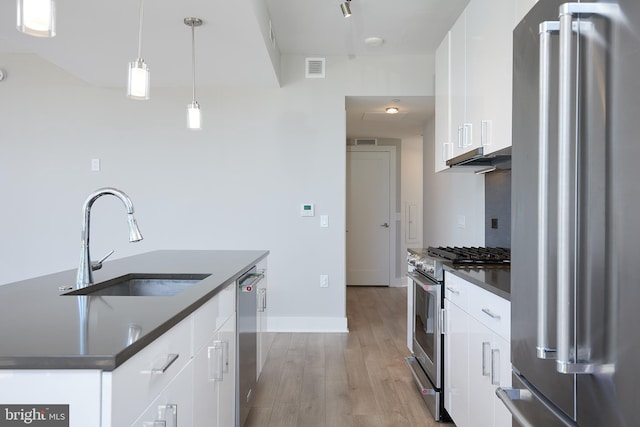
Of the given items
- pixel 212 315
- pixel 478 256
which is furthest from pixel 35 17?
pixel 478 256

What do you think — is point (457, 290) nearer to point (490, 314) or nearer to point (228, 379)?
point (490, 314)

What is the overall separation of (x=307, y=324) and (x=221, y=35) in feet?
8.89

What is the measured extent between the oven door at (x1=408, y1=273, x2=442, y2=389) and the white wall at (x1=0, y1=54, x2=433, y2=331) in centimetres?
148

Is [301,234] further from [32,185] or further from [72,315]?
[72,315]

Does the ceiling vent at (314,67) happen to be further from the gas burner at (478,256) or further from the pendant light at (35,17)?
the pendant light at (35,17)

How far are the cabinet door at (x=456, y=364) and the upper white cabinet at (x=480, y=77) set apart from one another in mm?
858

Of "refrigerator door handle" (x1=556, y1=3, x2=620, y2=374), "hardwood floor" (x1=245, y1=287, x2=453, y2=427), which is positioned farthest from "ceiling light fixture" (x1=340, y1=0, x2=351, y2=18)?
"hardwood floor" (x1=245, y1=287, x2=453, y2=427)

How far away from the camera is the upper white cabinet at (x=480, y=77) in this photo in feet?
6.38

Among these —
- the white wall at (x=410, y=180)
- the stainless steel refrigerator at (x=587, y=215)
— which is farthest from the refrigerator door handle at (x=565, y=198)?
the white wall at (x=410, y=180)

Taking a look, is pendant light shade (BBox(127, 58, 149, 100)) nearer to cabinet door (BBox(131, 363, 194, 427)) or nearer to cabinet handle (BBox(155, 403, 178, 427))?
cabinet door (BBox(131, 363, 194, 427))

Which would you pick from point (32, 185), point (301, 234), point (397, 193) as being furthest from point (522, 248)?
point (397, 193)

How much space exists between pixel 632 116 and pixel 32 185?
4814mm

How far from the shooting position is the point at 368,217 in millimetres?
6789

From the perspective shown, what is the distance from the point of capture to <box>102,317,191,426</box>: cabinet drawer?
2.81 feet
